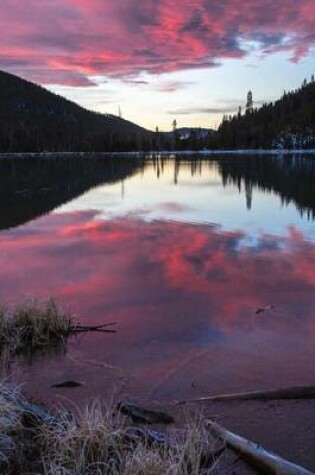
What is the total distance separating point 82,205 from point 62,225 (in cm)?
857

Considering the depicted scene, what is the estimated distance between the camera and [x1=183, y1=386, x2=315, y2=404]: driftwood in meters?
8.08

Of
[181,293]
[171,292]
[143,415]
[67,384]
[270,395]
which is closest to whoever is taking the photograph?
[143,415]

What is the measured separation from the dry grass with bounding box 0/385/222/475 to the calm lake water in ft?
6.39

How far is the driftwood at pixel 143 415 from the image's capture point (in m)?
7.44

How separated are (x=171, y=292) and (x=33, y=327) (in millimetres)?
4292

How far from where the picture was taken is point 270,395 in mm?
8109

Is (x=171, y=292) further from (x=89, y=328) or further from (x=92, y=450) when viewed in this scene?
(x=92, y=450)

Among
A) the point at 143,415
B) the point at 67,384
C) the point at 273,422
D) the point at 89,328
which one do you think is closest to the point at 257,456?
the point at 273,422

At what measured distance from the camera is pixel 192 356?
32.4 feet

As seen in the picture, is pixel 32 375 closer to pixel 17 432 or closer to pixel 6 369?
pixel 6 369

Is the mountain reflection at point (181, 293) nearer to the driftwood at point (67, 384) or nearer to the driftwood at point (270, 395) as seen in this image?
the driftwood at point (67, 384)

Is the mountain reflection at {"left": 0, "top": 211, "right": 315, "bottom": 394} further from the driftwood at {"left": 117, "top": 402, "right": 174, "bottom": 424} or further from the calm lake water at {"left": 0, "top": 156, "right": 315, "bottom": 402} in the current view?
the driftwood at {"left": 117, "top": 402, "right": 174, "bottom": 424}

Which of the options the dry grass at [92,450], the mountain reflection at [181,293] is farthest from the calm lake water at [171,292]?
the dry grass at [92,450]

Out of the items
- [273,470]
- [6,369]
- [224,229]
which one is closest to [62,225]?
[224,229]
